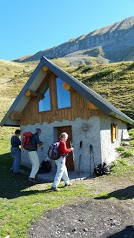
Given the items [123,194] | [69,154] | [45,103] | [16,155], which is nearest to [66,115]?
[45,103]

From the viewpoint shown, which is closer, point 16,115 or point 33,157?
point 33,157

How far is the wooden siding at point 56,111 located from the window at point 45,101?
0.69 ft

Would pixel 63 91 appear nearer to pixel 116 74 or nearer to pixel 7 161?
pixel 7 161

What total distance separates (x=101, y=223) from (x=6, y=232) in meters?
2.55

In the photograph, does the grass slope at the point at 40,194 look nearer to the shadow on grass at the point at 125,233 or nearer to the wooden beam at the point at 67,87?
the shadow on grass at the point at 125,233

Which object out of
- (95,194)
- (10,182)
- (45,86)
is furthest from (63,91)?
(95,194)

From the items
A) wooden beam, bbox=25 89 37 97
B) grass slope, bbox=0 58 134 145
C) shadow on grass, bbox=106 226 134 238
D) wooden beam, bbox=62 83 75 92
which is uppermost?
grass slope, bbox=0 58 134 145

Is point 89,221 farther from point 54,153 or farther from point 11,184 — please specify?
point 11,184

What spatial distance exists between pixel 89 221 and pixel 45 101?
8.81 metres

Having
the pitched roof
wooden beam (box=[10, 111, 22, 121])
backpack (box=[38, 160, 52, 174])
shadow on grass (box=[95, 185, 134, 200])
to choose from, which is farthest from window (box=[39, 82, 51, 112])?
shadow on grass (box=[95, 185, 134, 200])

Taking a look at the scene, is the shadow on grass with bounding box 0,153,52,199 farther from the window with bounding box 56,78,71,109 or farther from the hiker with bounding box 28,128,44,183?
the window with bounding box 56,78,71,109

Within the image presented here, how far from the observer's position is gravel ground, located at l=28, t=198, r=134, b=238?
8188mm

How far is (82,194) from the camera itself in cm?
1153

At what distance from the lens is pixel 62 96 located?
16203mm
